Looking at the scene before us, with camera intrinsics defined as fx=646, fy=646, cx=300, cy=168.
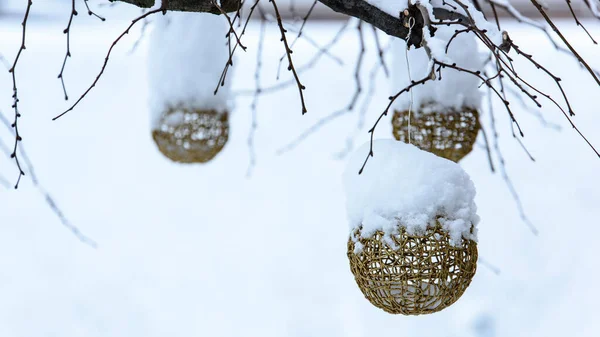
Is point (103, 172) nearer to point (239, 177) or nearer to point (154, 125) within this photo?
point (239, 177)

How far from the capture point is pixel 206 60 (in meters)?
1.33

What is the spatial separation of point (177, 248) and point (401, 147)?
162 centimetres

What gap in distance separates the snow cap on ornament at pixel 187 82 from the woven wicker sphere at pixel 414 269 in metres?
0.62

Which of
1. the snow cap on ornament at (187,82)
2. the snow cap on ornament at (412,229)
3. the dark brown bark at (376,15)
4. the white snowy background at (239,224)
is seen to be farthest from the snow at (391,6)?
the white snowy background at (239,224)

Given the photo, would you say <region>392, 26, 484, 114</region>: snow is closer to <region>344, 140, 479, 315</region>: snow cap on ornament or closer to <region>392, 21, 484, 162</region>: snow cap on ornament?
<region>392, 21, 484, 162</region>: snow cap on ornament

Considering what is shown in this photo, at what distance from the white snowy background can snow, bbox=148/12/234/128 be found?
0.98 meters

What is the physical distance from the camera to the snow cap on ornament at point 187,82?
133 centimetres

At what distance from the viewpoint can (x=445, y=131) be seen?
44.7 inches

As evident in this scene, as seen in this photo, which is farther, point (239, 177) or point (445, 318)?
point (239, 177)

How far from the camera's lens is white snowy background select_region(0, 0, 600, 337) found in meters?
2.23

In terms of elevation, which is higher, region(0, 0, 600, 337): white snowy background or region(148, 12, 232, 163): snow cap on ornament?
region(148, 12, 232, 163): snow cap on ornament

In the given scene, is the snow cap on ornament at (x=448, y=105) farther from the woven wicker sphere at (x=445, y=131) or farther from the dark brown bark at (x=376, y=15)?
the dark brown bark at (x=376, y=15)

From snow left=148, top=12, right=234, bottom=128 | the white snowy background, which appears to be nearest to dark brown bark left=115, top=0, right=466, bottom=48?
snow left=148, top=12, right=234, bottom=128

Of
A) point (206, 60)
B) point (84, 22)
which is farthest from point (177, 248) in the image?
point (206, 60)
